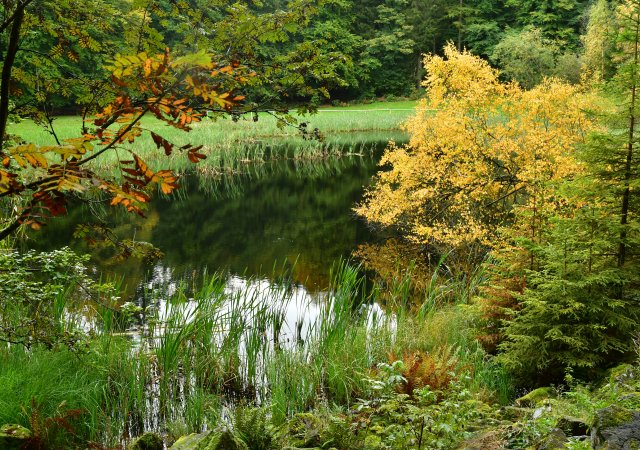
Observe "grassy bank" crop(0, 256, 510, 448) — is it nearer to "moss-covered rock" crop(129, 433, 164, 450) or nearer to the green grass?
"moss-covered rock" crop(129, 433, 164, 450)

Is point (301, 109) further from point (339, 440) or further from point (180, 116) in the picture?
point (339, 440)

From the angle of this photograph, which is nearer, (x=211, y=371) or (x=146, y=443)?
(x=146, y=443)

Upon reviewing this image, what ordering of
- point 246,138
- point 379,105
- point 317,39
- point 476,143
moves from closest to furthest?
point 317,39, point 476,143, point 246,138, point 379,105

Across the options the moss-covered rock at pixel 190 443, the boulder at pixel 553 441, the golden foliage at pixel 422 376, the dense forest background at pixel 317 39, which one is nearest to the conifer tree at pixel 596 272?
the golden foliage at pixel 422 376

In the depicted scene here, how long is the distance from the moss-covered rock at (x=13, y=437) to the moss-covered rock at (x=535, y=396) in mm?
3589

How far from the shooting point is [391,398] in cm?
325

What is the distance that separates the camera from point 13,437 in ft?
11.2

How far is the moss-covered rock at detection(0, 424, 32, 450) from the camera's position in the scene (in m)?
3.38

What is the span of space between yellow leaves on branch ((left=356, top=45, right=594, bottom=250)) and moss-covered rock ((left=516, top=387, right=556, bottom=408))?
5.04 meters

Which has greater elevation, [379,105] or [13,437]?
[379,105]

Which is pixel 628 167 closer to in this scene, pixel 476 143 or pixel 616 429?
pixel 616 429

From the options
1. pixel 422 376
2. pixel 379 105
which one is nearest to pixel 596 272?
pixel 422 376

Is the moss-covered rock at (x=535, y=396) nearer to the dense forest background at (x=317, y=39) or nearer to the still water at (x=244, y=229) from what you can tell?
the dense forest background at (x=317, y=39)

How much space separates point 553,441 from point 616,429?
0.39 m
